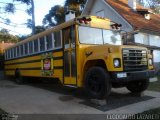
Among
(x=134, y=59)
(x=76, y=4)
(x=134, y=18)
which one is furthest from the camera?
(x=76, y=4)

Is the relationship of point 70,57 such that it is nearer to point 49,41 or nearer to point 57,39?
point 57,39

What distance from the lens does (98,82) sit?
899cm

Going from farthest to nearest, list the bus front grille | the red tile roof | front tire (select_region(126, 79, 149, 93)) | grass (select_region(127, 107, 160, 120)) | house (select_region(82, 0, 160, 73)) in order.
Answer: the red tile roof < house (select_region(82, 0, 160, 73)) < front tire (select_region(126, 79, 149, 93)) < the bus front grille < grass (select_region(127, 107, 160, 120))

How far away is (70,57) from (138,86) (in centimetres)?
265

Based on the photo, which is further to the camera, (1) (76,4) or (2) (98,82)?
(1) (76,4)

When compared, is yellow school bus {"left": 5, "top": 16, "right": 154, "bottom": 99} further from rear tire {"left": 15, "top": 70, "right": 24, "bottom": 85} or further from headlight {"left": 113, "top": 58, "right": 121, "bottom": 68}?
rear tire {"left": 15, "top": 70, "right": 24, "bottom": 85}

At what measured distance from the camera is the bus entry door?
33.3 feet

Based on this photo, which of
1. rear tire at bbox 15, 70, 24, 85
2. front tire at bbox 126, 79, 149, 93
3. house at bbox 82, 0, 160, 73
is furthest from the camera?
house at bbox 82, 0, 160, 73

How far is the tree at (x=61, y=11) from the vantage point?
3457 centimetres

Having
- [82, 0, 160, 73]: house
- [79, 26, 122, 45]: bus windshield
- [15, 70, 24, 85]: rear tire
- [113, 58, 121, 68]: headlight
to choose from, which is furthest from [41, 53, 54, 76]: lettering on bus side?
[82, 0, 160, 73]: house

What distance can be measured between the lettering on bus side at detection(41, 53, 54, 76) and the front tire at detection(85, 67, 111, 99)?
2947 millimetres

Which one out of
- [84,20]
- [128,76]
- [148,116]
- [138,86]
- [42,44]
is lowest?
[148,116]

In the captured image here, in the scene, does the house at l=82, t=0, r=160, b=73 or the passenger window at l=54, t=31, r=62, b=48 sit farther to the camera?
the house at l=82, t=0, r=160, b=73

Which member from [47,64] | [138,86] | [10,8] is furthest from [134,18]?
[138,86]
